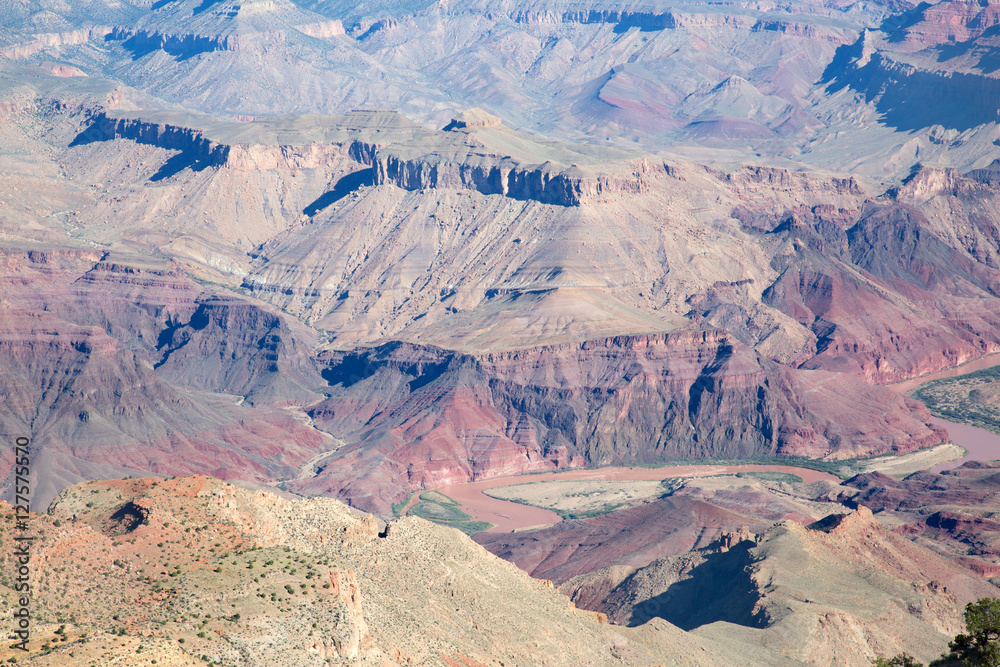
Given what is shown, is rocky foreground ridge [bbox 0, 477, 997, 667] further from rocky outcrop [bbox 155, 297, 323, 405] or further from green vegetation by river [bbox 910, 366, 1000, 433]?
rocky outcrop [bbox 155, 297, 323, 405]

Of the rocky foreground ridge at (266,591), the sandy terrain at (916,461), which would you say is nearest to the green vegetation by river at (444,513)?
the sandy terrain at (916,461)

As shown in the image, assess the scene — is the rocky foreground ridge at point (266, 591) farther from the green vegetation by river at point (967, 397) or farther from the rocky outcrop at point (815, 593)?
the green vegetation by river at point (967, 397)

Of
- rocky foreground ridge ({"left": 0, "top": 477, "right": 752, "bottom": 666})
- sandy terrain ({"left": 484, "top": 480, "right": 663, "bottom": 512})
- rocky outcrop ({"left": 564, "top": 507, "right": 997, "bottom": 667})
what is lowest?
sandy terrain ({"left": 484, "top": 480, "right": 663, "bottom": 512})

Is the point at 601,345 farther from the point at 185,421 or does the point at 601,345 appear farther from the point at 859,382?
the point at 185,421

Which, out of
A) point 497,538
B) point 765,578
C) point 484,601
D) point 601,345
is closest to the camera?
point 484,601

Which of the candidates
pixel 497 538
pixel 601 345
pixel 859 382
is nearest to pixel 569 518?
pixel 497 538

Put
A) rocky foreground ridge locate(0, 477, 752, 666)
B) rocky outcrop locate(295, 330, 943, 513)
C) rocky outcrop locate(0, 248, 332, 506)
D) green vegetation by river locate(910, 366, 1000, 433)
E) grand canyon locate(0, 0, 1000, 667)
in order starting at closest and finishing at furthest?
rocky foreground ridge locate(0, 477, 752, 666) < grand canyon locate(0, 0, 1000, 667) < rocky outcrop locate(0, 248, 332, 506) < rocky outcrop locate(295, 330, 943, 513) < green vegetation by river locate(910, 366, 1000, 433)

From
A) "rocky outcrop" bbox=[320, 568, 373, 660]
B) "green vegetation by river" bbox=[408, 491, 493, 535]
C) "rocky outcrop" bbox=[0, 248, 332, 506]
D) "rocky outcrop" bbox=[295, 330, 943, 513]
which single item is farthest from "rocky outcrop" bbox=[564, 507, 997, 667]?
"rocky outcrop" bbox=[0, 248, 332, 506]
